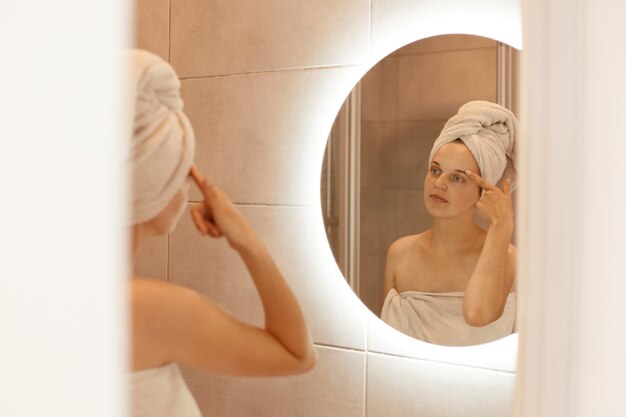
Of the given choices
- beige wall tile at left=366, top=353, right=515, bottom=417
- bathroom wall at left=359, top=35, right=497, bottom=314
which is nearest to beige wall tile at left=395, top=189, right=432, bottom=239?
bathroom wall at left=359, top=35, right=497, bottom=314

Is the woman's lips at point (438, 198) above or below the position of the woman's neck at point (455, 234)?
above

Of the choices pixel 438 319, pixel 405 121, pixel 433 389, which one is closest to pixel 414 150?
pixel 405 121

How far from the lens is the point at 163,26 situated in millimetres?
1344

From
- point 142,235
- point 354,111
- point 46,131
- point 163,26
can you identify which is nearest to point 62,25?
point 46,131

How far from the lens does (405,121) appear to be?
125 cm

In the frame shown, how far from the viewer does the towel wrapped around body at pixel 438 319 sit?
119 centimetres

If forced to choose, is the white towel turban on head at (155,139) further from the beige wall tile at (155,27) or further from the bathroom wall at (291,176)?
the beige wall tile at (155,27)

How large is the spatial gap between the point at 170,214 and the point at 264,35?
2.78ft

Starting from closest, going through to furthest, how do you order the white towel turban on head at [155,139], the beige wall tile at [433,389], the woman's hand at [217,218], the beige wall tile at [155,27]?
1. the white towel turban on head at [155,139]
2. the woman's hand at [217,218]
3. the beige wall tile at [433,389]
4. the beige wall tile at [155,27]

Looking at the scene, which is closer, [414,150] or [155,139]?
[155,139]

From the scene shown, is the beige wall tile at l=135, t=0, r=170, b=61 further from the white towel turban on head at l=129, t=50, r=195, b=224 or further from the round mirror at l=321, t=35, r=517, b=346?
the white towel turban on head at l=129, t=50, r=195, b=224

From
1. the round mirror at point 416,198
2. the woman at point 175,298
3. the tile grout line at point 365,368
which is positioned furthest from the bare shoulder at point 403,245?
the woman at point 175,298

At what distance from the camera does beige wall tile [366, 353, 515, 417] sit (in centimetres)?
117

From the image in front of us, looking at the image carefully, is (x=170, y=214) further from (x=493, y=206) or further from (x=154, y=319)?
(x=493, y=206)
